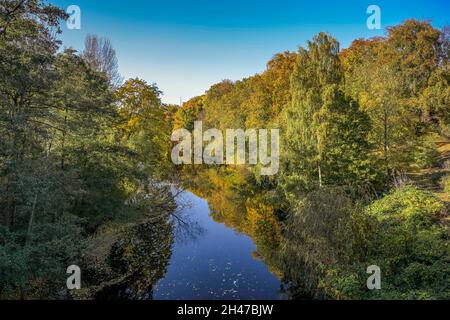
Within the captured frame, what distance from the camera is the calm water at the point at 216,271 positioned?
11328 millimetres

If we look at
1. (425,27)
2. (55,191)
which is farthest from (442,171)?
(55,191)

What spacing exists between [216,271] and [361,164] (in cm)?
902

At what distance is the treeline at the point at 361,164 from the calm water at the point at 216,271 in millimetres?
1180

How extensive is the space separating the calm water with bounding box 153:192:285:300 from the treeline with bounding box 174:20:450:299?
1.18 m

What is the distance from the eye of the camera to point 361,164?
16.2 m

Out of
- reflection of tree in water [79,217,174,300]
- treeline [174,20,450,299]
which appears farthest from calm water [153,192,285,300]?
treeline [174,20,450,299]

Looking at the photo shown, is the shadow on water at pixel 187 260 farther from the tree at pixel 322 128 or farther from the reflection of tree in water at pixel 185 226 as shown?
the tree at pixel 322 128

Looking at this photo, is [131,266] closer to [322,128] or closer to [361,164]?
[322,128]

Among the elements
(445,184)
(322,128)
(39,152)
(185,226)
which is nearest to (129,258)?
(39,152)

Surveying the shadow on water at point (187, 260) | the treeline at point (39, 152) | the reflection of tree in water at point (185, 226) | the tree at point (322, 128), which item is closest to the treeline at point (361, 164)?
the tree at point (322, 128)

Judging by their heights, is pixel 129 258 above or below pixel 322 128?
below

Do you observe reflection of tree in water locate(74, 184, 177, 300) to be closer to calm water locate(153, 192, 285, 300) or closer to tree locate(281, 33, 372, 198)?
calm water locate(153, 192, 285, 300)

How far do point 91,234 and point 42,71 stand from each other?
8374 millimetres
